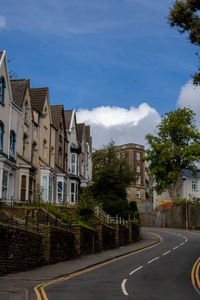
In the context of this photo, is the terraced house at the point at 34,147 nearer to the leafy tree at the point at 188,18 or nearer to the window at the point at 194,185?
the leafy tree at the point at 188,18

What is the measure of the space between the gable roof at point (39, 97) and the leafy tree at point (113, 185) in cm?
1629

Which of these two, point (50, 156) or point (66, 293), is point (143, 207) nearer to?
point (50, 156)

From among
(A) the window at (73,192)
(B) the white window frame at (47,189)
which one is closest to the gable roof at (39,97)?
(B) the white window frame at (47,189)

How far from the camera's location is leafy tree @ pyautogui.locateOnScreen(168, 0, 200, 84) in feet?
65.2

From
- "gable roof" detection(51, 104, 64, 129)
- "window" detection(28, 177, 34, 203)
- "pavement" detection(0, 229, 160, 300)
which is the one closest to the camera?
"pavement" detection(0, 229, 160, 300)

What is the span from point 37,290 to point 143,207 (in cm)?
7207

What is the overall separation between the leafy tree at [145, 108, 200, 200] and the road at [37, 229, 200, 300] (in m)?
38.0

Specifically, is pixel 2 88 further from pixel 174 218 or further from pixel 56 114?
pixel 174 218

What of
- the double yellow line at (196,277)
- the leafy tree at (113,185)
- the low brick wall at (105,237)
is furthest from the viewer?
the leafy tree at (113,185)

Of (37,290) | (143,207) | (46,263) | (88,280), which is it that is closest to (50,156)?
(46,263)

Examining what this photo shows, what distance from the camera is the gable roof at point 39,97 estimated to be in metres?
41.8

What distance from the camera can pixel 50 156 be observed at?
43.6 m

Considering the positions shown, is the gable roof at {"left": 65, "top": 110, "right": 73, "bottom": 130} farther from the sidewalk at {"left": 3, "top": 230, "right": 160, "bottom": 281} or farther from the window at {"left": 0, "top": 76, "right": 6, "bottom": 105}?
the sidewalk at {"left": 3, "top": 230, "right": 160, "bottom": 281}

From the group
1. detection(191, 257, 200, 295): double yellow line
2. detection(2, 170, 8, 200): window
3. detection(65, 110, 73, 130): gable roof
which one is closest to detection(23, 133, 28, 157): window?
detection(2, 170, 8, 200): window
